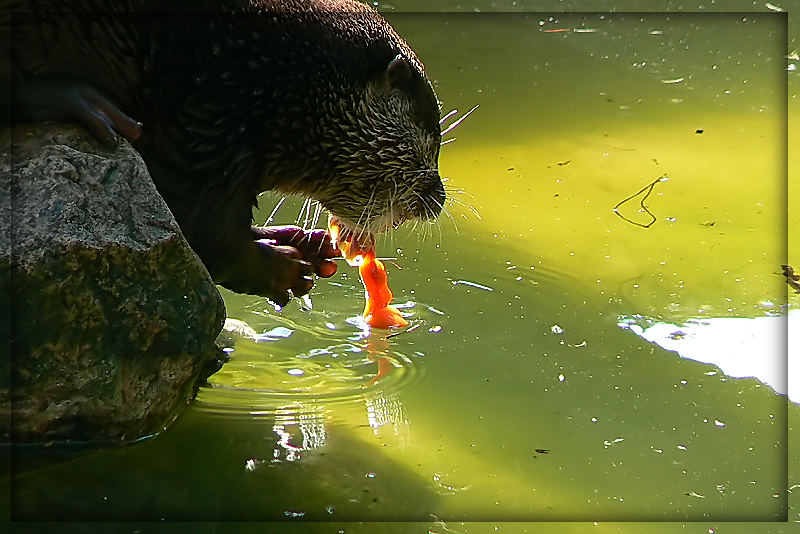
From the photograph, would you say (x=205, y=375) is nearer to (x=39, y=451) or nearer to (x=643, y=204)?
(x=39, y=451)

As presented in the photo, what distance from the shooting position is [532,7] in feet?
20.0

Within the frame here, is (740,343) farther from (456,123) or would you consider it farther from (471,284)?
(456,123)

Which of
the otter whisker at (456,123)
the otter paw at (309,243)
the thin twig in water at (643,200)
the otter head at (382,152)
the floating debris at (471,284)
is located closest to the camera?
the otter head at (382,152)

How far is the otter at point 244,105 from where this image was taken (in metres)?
2.27

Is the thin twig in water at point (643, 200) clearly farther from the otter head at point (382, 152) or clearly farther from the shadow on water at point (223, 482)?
the shadow on water at point (223, 482)

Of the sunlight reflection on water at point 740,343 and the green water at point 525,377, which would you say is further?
the sunlight reflection on water at point 740,343

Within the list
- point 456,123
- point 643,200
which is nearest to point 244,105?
point 456,123

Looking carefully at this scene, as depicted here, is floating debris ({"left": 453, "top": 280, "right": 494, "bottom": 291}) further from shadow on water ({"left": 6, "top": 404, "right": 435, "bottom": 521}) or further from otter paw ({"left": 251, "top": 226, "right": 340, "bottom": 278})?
shadow on water ({"left": 6, "top": 404, "right": 435, "bottom": 521})

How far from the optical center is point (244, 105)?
8.38ft

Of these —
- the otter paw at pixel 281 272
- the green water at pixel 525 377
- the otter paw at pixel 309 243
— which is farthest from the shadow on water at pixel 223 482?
the otter paw at pixel 309 243

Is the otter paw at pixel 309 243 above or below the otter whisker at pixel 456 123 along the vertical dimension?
below

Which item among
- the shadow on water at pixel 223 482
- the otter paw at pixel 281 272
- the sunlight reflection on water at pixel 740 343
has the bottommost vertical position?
the shadow on water at pixel 223 482

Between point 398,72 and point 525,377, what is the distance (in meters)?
0.82

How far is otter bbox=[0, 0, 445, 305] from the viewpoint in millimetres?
2271
